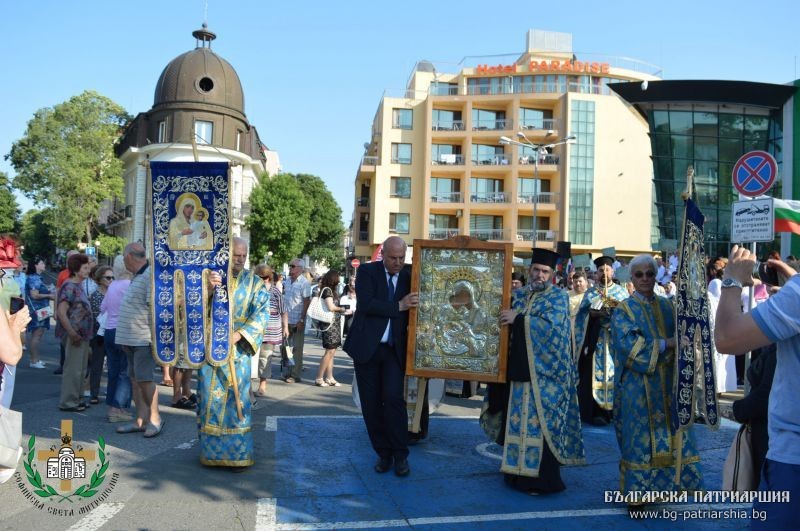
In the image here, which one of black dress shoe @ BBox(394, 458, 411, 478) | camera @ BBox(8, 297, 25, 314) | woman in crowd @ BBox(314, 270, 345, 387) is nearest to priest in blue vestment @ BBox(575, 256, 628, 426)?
black dress shoe @ BBox(394, 458, 411, 478)

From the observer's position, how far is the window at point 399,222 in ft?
166

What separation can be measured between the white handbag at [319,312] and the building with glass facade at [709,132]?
78.2 feet

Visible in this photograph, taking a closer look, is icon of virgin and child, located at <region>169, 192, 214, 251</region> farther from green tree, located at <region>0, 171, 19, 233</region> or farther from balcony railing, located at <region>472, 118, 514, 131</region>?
green tree, located at <region>0, 171, 19, 233</region>

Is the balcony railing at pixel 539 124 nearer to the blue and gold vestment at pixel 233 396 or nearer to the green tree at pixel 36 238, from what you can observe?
the blue and gold vestment at pixel 233 396

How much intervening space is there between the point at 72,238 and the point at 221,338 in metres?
46.4

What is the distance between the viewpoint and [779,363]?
2904 mm

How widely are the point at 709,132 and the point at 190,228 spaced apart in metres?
30.8

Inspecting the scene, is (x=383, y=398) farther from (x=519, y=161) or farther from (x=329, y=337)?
(x=519, y=161)

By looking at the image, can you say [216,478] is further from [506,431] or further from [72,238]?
[72,238]

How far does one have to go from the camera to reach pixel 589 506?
5215 mm

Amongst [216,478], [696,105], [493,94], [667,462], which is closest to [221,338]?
[216,478]

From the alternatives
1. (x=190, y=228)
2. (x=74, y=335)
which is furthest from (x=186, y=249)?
(x=74, y=335)

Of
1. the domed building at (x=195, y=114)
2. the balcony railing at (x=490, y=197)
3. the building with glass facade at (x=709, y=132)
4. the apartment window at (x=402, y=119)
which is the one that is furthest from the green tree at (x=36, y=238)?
the building with glass facade at (x=709, y=132)

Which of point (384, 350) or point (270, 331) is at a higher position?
point (384, 350)
